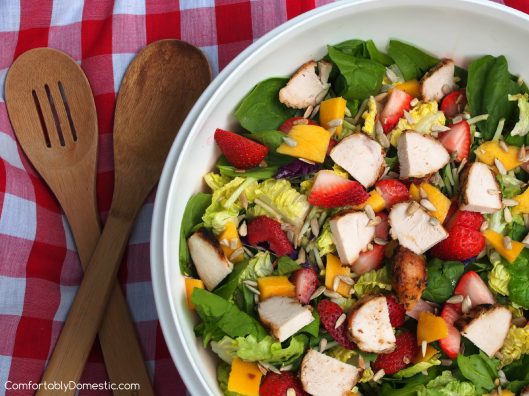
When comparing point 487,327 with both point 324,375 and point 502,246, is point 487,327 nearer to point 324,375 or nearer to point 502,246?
point 502,246

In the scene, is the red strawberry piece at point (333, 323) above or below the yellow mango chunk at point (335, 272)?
below

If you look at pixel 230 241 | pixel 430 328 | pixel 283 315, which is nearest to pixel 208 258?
pixel 230 241

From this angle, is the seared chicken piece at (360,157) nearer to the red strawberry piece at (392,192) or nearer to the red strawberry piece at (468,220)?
the red strawberry piece at (392,192)

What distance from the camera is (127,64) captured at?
6.35 feet

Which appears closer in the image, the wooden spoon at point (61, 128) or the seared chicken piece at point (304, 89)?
the seared chicken piece at point (304, 89)

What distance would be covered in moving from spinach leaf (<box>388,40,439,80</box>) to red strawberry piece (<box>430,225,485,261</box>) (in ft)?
1.40

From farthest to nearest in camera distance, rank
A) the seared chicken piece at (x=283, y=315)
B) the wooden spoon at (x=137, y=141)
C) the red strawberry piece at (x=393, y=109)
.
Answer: the wooden spoon at (x=137, y=141)
the red strawberry piece at (x=393, y=109)
the seared chicken piece at (x=283, y=315)

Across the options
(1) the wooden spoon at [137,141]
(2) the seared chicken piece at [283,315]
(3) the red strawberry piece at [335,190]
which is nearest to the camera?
(2) the seared chicken piece at [283,315]

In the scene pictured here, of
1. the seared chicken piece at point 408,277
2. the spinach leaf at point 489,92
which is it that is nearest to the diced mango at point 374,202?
the seared chicken piece at point 408,277

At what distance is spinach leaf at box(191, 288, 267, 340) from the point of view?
140cm

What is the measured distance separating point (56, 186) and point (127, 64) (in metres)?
0.42

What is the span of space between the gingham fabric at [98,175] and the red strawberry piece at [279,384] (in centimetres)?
42

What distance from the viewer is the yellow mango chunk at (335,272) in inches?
58.8

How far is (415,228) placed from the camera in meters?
1.46
